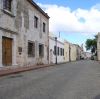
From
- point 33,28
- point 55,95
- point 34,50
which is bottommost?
point 55,95

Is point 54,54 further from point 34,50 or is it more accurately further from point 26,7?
point 26,7

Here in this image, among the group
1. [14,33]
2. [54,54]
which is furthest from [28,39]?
[54,54]

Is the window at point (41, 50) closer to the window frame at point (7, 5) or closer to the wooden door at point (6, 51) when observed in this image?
the wooden door at point (6, 51)

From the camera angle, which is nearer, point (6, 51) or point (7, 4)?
point (6, 51)

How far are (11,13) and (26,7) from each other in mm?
5384

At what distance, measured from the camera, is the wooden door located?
24119 millimetres

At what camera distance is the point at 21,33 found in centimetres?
2861

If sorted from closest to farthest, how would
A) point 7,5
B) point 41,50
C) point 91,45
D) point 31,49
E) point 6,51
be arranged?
1. point 6,51
2. point 7,5
3. point 31,49
4. point 41,50
5. point 91,45

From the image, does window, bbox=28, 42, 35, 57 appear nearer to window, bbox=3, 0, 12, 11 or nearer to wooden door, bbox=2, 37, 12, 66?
wooden door, bbox=2, 37, 12, 66

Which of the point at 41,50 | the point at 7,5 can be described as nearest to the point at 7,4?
the point at 7,5

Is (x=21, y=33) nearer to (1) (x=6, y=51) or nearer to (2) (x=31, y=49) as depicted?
(1) (x=6, y=51)

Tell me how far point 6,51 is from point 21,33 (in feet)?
14.0

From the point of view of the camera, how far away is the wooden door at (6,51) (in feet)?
79.1

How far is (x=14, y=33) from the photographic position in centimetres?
2628
